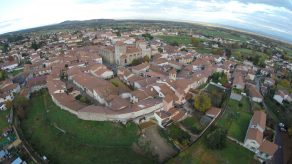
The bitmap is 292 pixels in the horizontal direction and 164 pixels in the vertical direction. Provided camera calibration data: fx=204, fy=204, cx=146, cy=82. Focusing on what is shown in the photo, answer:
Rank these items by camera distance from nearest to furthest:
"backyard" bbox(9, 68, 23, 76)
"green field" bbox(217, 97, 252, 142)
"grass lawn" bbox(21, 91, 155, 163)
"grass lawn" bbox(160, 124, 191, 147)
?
"grass lawn" bbox(21, 91, 155, 163) < "grass lawn" bbox(160, 124, 191, 147) < "green field" bbox(217, 97, 252, 142) < "backyard" bbox(9, 68, 23, 76)

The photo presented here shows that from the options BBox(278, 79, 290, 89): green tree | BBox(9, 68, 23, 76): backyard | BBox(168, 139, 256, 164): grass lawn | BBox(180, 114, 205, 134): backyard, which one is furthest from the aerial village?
BBox(278, 79, 290, 89): green tree

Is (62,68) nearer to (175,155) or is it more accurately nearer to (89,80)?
(89,80)

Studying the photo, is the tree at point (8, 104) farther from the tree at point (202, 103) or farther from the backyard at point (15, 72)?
the tree at point (202, 103)

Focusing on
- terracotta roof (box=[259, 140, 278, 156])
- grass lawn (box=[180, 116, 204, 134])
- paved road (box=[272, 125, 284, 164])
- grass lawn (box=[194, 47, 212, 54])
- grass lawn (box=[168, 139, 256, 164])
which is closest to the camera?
grass lawn (box=[168, 139, 256, 164])

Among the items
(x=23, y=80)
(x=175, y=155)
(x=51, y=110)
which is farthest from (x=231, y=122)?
(x=23, y=80)

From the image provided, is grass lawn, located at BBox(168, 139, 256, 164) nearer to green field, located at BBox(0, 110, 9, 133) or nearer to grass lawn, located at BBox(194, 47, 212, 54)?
green field, located at BBox(0, 110, 9, 133)

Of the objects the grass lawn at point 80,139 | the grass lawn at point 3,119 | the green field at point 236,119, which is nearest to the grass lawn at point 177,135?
the grass lawn at point 80,139
